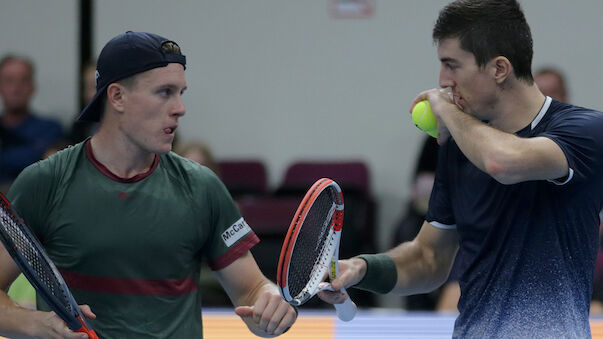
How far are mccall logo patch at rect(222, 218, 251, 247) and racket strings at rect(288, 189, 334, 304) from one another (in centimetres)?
32

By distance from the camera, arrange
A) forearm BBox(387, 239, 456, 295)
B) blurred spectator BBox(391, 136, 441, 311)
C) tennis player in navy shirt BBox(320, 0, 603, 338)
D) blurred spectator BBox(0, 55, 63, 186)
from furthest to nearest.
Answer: blurred spectator BBox(0, 55, 63, 186), blurred spectator BBox(391, 136, 441, 311), forearm BBox(387, 239, 456, 295), tennis player in navy shirt BBox(320, 0, 603, 338)

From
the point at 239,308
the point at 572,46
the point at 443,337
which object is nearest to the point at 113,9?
the point at 572,46

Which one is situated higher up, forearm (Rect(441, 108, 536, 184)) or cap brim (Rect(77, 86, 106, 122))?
forearm (Rect(441, 108, 536, 184))

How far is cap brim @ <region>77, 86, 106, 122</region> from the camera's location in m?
3.03

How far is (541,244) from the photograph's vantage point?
274 centimetres

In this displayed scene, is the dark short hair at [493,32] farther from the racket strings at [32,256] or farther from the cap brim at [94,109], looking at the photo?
the racket strings at [32,256]

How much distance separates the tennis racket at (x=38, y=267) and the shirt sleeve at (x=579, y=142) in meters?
1.45

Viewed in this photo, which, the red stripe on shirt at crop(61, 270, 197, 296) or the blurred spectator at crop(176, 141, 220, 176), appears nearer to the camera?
the red stripe on shirt at crop(61, 270, 197, 296)

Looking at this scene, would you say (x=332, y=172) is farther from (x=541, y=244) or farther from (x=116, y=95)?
→ (x=541, y=244)

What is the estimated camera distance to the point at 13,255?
2609mm

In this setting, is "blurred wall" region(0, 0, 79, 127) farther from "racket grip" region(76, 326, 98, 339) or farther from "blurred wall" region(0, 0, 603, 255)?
"racket grip" region(76, 326, 98, 339)

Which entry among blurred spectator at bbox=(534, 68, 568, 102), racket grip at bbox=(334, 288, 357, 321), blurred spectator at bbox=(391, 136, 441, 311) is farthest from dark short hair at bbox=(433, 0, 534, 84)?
blurred spectator at bbox=(534, 68, 568, 102)

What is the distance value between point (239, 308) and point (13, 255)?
69 centimetres

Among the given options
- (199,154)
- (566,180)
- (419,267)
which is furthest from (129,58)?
(199,154)
